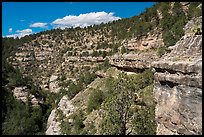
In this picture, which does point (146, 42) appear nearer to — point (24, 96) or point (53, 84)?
point (24, 96)

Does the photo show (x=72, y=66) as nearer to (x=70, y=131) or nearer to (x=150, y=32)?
(x=150, y=32)

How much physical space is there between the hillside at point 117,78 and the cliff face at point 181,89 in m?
0.03

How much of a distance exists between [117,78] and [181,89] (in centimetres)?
2530

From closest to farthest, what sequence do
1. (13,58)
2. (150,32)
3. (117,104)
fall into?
(117,104)
(150,32)
(13,58)

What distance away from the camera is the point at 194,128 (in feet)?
36.4

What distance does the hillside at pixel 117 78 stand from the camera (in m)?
12.2

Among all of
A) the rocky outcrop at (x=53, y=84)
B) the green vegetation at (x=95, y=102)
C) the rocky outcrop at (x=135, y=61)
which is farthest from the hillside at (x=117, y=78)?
the rocky outcrop at (x=53, y=84)

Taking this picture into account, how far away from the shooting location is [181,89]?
38.0 ft

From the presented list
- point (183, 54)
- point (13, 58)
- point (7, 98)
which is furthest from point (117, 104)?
point (13, 58)

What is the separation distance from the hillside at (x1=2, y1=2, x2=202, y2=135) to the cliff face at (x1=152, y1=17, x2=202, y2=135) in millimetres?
33

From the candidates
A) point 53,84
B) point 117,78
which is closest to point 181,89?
point 117,78

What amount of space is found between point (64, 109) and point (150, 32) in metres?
15.3

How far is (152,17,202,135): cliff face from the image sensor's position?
10.9 metres

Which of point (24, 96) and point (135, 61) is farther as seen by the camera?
point (24, 96)
